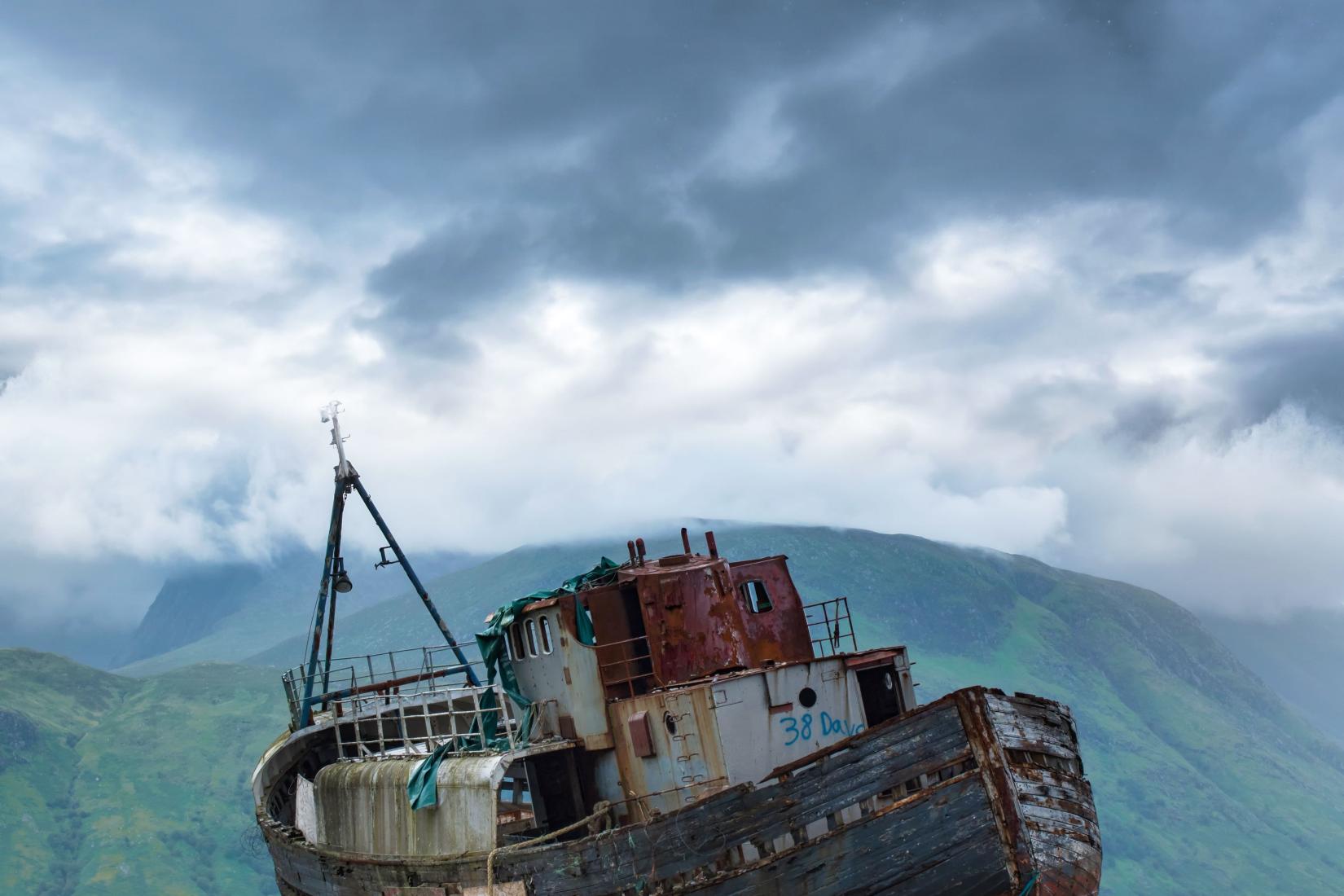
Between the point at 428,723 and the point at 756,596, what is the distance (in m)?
6.41

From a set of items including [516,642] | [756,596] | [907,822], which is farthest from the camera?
[516,642]

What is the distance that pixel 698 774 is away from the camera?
56.6ft

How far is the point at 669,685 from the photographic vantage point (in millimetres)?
18422

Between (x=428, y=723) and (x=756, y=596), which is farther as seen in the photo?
(x=756, y=596)

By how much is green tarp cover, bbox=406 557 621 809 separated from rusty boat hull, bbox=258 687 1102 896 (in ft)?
14.5

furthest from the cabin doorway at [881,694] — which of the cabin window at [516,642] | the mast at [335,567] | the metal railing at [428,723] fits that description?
the mast at [335,567]

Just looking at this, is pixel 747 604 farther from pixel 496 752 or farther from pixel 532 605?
pixel 496 752

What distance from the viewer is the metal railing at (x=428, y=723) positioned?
2020cm

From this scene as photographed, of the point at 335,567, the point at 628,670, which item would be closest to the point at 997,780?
the point at 628,670

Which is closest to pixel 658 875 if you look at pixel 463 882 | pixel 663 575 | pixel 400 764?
pixel 463 882

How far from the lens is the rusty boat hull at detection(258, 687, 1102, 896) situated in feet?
47.5

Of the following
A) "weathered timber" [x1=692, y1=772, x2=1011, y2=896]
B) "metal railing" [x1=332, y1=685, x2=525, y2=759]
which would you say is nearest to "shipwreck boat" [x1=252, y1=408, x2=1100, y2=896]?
"weathered timber" [x1=692, y1=772, x2=1011, y2=896]

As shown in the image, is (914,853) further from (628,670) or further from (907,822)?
(628,670)

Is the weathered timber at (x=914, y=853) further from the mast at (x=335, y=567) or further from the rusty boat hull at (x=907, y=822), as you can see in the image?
the mast at (x=335, y=567)
